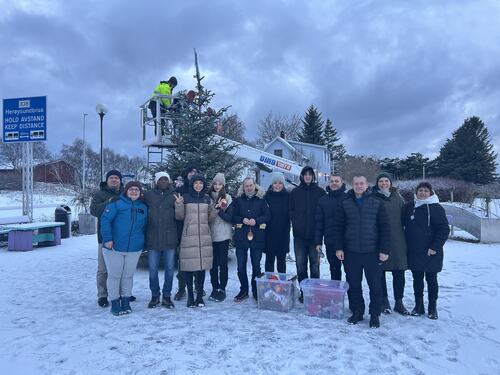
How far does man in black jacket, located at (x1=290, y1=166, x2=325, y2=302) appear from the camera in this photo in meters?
5.17

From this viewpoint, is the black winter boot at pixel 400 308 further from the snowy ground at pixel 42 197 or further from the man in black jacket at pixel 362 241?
the snowy ground at pixel 42 197

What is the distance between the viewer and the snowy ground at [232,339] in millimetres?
3480

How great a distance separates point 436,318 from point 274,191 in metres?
2.74

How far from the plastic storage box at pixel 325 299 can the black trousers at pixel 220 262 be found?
1243 mm

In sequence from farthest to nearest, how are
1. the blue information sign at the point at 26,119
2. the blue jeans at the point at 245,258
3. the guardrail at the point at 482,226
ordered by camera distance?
the blue information sign at the point at 26,119
the guardrail at the point at 482,226
the blue jeans at the point at 245,258

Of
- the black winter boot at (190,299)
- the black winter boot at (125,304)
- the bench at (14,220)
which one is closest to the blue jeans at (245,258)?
the black winter boot at (190,299)

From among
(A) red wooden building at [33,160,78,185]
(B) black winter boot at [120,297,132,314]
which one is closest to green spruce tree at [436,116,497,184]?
(B) black winter boot at [120,297,132,314]

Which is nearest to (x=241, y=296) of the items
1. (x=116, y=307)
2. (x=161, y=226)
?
(x=161, y=226)

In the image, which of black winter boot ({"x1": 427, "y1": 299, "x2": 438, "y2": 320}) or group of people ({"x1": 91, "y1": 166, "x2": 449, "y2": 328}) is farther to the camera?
black winter boot ({"x1": 427, "y1": 299, "x2": 438, "y2": 320})

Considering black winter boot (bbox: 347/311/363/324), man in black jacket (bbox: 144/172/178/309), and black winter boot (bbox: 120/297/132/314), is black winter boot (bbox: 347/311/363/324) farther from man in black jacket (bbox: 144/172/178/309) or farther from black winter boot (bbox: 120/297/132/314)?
black winter boot (bbox: 120/297/132/314)

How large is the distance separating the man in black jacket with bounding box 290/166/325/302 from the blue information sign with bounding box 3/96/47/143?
1041 cm

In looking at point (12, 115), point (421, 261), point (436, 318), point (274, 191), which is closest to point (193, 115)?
point (274, 191)

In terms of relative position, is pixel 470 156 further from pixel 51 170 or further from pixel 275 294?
pixel 51 170

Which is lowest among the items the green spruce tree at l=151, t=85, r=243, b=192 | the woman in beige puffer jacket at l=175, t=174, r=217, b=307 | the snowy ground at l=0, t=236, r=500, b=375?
the snowy ground at l=0, t=236, r=500, b=375
